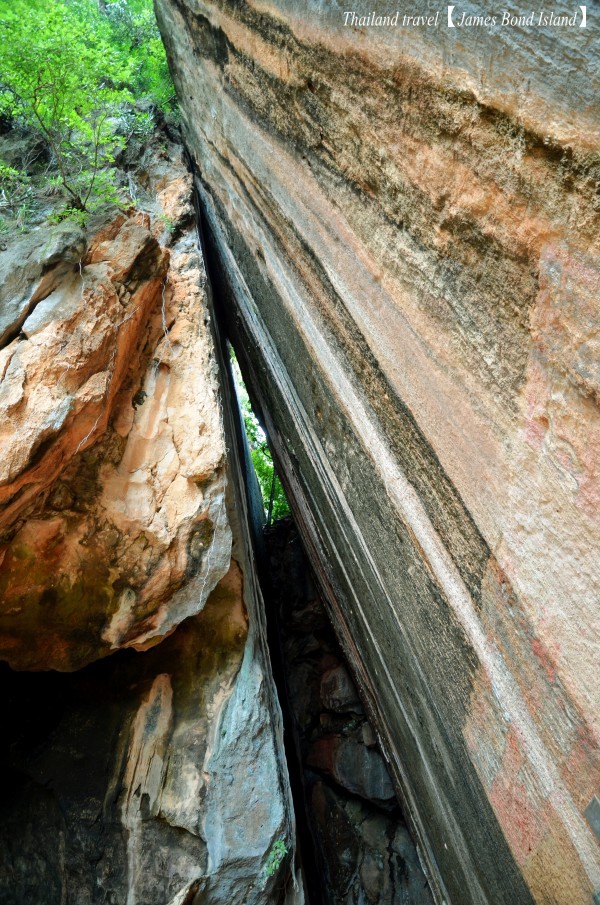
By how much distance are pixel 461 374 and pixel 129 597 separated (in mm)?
2513

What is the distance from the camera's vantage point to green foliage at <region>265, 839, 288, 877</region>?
3.58 meters

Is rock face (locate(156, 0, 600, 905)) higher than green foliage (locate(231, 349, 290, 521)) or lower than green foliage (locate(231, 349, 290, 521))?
higher

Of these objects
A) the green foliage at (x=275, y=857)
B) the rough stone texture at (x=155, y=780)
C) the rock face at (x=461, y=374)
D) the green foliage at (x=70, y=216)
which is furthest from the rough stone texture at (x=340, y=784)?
the green foliage at (x=70, y=216)

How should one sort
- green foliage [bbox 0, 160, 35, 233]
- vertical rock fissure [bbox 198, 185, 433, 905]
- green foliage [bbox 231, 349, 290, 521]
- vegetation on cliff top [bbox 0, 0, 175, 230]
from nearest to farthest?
vegetation on cliff top [bbox 0, 0, 175, 230] → green foliage [bbox 0, 160, 35, 233] → vertical rock fissure [bbox 198, 185, 433, 905] → green foliage [bbox 231, 349, 290, 521]

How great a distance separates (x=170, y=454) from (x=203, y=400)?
1.41 feet

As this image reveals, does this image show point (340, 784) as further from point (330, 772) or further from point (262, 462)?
point (262, 462)

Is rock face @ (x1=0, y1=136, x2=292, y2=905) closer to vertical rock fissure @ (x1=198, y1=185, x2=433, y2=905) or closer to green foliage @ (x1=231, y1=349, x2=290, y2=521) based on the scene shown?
vertical rock fissure @ (x1=198, y1=185, x2=433, y2=905)

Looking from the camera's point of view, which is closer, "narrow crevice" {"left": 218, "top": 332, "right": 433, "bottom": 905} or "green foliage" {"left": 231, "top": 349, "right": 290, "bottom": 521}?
"narrow crevice" {"left": 218, "top": 332, "right": 433, "bottom": 905}

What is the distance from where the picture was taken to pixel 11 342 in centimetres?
326

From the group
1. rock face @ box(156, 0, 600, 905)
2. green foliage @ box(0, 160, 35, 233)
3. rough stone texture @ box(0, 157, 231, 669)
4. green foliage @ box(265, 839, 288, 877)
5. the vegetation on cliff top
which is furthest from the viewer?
green foliage @ box(0, 160, 35, 233)

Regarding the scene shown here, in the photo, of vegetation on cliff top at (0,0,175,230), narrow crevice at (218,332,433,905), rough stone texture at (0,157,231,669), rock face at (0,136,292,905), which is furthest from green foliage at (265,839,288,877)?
vegetation on cliff top at (0,0,175,230)

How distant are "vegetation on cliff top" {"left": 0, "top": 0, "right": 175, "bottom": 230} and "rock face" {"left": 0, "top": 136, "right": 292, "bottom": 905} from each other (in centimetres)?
65

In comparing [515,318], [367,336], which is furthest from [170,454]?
[515,318]

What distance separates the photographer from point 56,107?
159 inches
